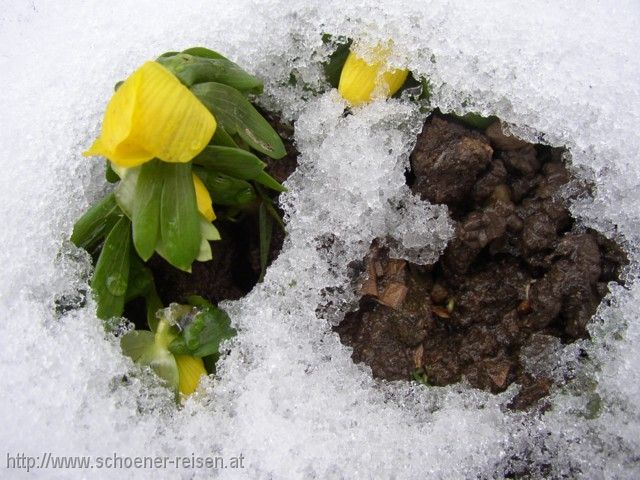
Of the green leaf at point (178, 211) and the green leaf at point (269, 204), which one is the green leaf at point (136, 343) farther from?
the green leaf at point (269, 204)

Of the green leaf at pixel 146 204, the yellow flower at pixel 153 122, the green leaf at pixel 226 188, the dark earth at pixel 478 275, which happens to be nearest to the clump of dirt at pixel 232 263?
the dark earth at pixel 478 275

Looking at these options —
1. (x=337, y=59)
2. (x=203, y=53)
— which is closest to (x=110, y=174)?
(x=203, y=53)

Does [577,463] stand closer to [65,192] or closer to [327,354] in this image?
[327,354]

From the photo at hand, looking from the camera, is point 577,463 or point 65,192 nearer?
point 577,463

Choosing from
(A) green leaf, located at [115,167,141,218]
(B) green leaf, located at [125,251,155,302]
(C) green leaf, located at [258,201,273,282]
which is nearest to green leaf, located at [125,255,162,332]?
(B) green leaf, located at [125,251,155,302]

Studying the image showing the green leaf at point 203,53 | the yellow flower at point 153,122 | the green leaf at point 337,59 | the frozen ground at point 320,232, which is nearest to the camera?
the yellow flower at point 153,122

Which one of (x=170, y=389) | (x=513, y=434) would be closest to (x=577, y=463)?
(x=513, y=434)
